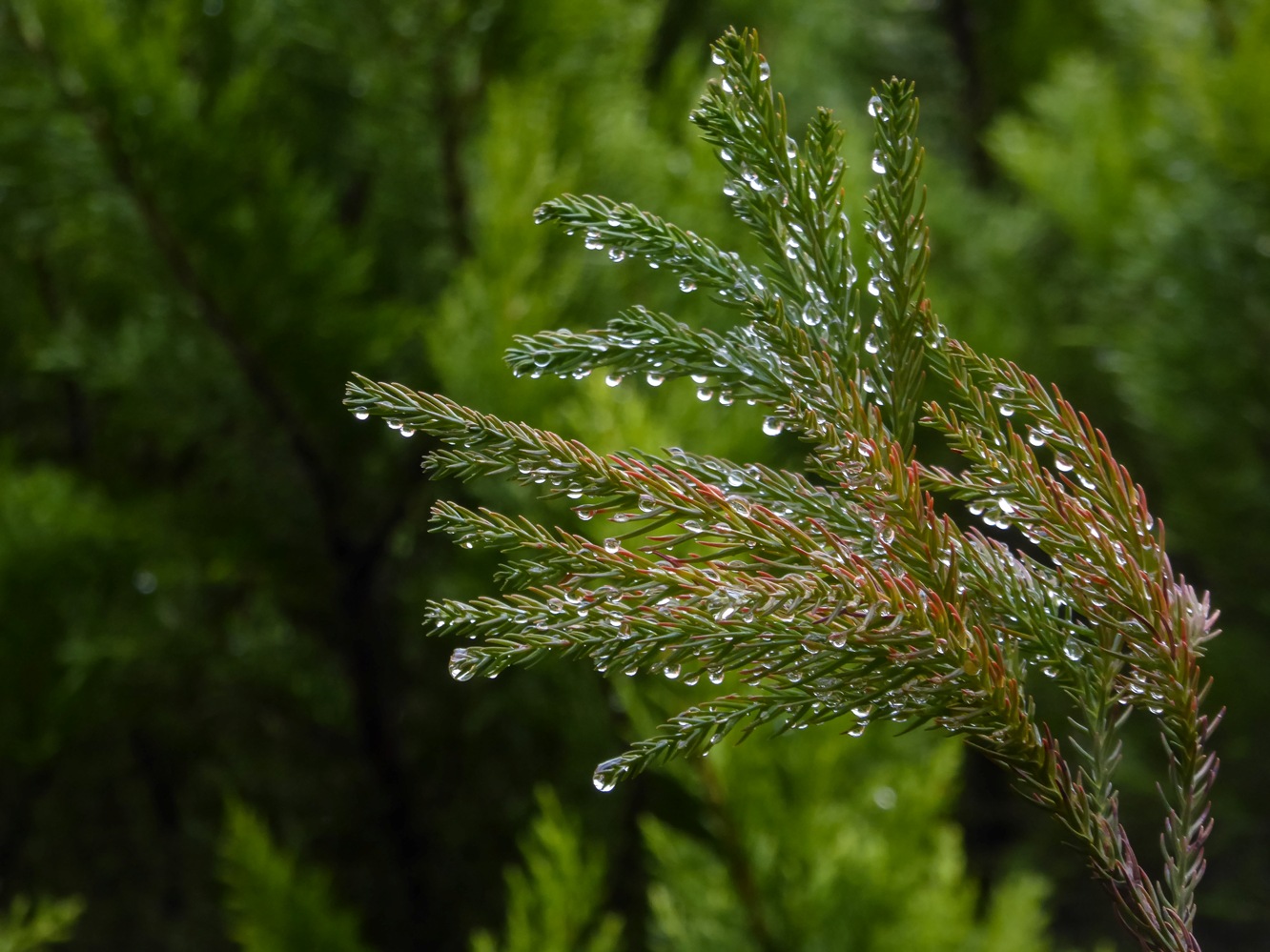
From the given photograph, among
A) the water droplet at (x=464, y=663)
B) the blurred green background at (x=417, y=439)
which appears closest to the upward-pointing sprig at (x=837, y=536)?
the water droplet at (x=464, y=663)

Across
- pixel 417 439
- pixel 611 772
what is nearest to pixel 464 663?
pixel 611 772

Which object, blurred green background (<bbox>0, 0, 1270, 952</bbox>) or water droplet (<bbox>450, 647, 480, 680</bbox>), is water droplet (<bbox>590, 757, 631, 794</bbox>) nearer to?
water droplet (<bbox>450, 647, 480, 680</bbox>)

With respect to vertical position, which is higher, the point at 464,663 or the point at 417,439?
the point at 464,663

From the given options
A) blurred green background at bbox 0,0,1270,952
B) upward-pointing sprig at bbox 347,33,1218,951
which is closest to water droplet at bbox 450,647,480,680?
upward-pointing sprig at bbox 347,33,1218,951

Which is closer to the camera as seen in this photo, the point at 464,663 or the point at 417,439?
the point at 464,663

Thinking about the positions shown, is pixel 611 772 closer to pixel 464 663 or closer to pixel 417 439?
pixel 464 663
